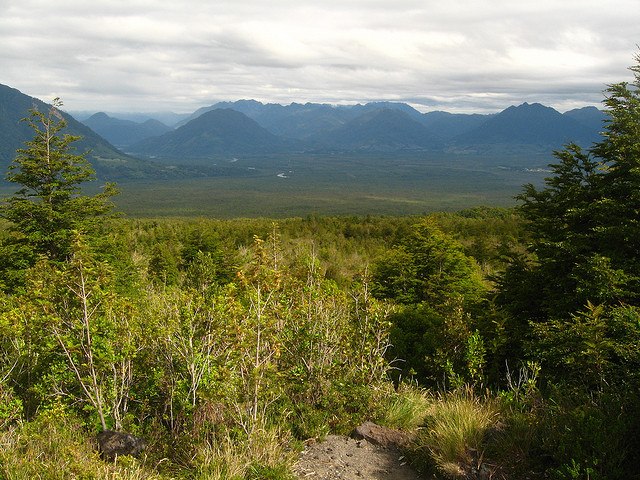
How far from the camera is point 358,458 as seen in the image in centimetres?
489

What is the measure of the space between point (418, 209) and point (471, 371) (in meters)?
111

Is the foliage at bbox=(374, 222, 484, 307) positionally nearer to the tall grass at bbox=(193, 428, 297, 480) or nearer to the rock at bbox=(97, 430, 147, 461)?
the tall grass at bbox=(193, 428, 297, 480)

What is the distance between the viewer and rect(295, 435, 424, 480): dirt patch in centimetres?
457

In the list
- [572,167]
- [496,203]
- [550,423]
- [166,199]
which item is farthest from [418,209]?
[550,423]

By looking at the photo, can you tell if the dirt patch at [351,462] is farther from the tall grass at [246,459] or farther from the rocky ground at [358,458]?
the tall grass at [246,459]

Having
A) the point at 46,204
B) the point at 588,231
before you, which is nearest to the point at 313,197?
the point at 46,204

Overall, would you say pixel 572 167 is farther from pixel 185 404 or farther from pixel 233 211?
pixel 233 211

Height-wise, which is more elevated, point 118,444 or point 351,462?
point 118,444

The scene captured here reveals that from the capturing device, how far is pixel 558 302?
29.6 feet

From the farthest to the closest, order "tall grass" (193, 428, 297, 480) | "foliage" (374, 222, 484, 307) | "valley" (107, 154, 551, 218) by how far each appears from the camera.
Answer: "valley" (107, 154, 551, 218) → "foliage" (374, 222, 484, 307) → "tall grass" (193, 428, 297, 480)

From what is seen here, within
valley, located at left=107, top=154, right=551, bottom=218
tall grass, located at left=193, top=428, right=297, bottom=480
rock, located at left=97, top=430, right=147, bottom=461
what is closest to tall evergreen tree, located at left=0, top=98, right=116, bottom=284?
rock, located at left=97, top=430, right=147, bottom=461

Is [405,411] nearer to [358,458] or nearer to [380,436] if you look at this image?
[380,436]

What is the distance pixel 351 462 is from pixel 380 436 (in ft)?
2.06

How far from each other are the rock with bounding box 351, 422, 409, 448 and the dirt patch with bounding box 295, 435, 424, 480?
0.06 m
